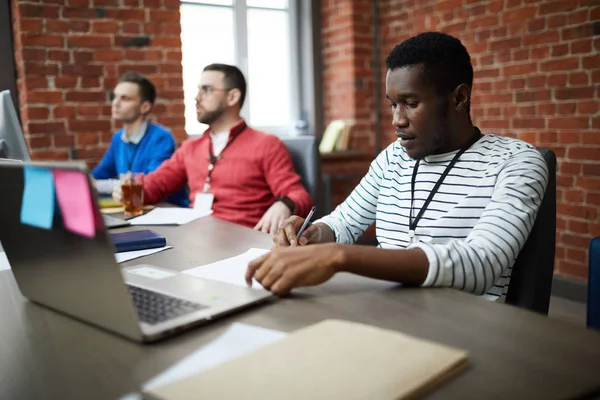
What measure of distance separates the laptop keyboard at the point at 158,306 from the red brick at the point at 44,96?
2453 mm

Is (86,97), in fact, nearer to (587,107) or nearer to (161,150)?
(161,150)

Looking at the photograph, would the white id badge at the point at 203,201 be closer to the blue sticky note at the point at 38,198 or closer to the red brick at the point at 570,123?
the blue sticky note at the point at 38,198

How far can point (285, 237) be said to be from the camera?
50.5 inches

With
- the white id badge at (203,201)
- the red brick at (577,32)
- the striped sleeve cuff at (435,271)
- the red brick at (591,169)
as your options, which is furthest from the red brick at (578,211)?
the striped sleeve cuff at (435,271)

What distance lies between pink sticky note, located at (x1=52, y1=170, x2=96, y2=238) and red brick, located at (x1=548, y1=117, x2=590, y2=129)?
2694 mm

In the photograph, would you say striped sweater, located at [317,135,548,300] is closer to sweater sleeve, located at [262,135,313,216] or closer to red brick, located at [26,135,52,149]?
sweater sleeve, located at [262,135,313,216]

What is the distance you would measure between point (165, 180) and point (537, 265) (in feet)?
5.64

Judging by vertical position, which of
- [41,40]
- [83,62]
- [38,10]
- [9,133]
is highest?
[38,10]

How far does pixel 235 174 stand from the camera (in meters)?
2.38

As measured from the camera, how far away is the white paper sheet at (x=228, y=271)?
99cm

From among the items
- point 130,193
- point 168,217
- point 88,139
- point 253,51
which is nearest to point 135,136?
point 88,139

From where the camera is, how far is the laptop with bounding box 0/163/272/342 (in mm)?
705

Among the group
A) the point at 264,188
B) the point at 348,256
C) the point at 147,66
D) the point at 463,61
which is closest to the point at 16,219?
the point at 348,256

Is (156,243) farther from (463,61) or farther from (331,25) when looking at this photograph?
(331,25)
